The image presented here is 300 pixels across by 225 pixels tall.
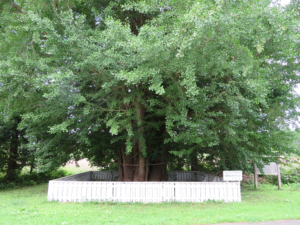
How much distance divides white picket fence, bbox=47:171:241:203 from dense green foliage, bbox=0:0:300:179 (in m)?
1.68

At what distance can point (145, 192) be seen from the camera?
26.1 ft

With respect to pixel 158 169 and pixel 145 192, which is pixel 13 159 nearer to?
pixel 158 169

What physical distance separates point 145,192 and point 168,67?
480 cm

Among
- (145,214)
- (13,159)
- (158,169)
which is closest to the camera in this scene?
(145,214)

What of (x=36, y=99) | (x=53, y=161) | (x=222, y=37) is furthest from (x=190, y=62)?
(x=53, y=161)

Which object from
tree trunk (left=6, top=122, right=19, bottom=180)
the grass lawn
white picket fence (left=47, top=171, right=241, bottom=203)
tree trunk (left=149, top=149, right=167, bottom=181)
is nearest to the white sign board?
white picket fence (left=47, top=171, right=241, bottom=203)

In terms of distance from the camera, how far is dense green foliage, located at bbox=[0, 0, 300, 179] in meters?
4.93

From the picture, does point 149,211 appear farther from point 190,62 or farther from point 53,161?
point 53,161

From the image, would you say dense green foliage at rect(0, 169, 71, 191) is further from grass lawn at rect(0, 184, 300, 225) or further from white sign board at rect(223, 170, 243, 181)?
white sign board at rect(223, 170, 243, 181)

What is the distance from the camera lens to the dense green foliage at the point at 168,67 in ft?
16.2

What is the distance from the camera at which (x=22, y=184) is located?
50.1ft

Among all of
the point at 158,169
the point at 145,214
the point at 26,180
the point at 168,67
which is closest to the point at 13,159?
the point at 26,180

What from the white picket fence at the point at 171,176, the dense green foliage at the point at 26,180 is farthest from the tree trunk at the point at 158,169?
the dense green foliage at the point at 26,180

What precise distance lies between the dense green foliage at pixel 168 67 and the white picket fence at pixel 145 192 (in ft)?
5.52
